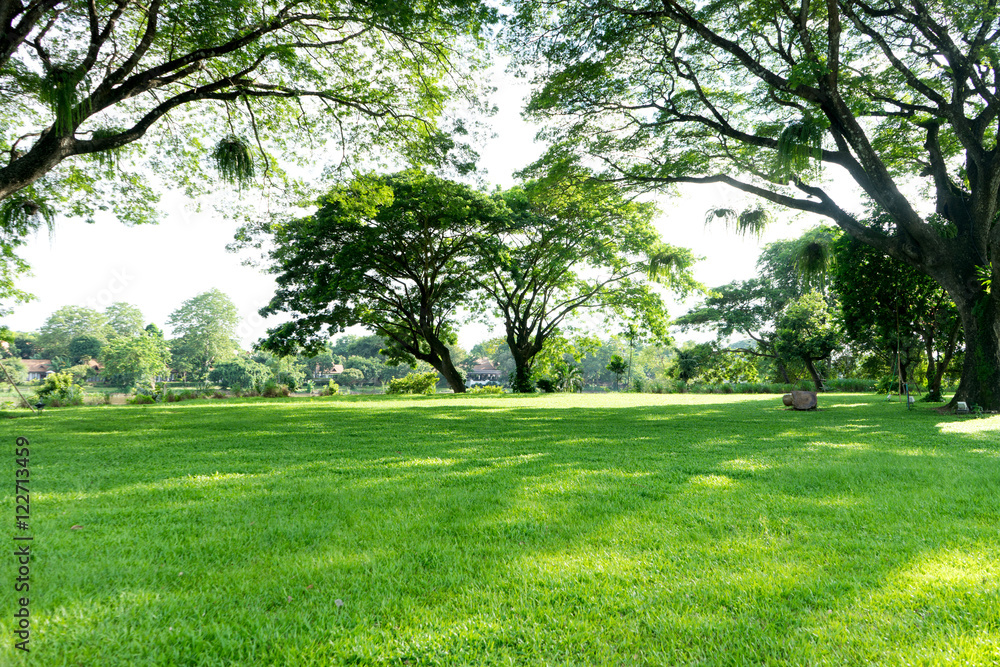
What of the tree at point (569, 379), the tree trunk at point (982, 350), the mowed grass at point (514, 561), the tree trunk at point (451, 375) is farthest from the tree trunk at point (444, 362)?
the tree trunk at point (982, 350)

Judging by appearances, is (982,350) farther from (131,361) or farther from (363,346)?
(363,346)

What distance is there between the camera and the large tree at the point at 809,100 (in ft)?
28.0

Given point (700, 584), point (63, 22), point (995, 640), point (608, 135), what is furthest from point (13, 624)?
point (608, 135)

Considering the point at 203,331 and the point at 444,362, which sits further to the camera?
the point at 203,331

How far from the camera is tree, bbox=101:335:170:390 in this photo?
39.3 metres

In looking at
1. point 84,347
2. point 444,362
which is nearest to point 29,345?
point 84,347

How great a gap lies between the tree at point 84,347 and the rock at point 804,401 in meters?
60.1

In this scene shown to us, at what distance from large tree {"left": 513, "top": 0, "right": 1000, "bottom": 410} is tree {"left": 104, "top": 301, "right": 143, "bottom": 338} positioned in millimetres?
61855

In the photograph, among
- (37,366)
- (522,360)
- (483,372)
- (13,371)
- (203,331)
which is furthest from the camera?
(483,372)

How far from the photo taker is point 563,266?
1953cm

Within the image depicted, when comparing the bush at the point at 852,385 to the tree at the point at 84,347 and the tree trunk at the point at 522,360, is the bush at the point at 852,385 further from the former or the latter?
the tree at the point at 84,347

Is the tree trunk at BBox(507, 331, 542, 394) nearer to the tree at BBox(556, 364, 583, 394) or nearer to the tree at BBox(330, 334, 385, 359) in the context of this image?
the tree at BBox(556, 364, 583, 394)

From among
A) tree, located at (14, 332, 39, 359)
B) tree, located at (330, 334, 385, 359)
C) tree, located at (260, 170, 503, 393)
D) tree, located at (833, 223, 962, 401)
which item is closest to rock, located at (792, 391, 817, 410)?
tree, located at (833, 223, 962, 401)

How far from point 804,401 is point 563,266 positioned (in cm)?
1070
